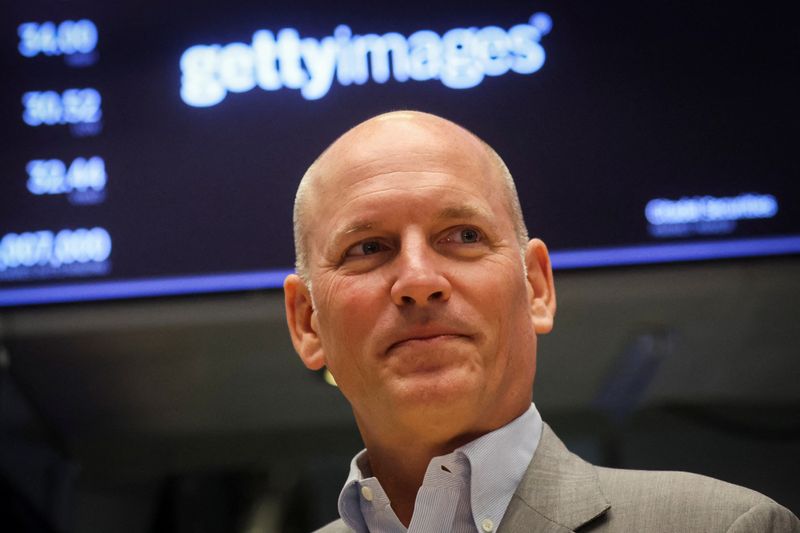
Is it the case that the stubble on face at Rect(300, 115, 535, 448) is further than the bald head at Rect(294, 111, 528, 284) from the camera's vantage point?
No

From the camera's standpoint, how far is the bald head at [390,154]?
1267mm

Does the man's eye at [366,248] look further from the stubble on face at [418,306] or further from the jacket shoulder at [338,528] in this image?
the jacket shoulder at [338,528]

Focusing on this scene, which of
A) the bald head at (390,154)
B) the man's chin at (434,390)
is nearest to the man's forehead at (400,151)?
the bald head at (390,154)

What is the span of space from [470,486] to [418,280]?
0.25 metres

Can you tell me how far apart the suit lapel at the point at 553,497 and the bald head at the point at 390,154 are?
11.5 inches

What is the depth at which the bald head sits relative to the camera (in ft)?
4.16

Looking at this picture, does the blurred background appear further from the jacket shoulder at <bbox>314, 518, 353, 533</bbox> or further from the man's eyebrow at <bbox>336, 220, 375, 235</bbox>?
the man's eyebrow at <bbox>336, 220, 375, 235</bbox>

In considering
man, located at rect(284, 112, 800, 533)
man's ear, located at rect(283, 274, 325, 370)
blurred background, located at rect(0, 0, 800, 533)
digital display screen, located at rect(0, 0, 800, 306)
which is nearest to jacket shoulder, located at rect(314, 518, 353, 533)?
man, located at rect(284, 112, 800, 533)

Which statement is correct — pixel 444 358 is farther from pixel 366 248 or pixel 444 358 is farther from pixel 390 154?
pixel 390 154

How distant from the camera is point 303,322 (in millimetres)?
1383

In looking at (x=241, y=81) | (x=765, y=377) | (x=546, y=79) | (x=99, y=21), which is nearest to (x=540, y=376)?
(x=765, y=377)

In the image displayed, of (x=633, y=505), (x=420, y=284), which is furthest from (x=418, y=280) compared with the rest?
(x=633, y=505)

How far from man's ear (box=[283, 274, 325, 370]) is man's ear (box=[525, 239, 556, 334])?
30 cm

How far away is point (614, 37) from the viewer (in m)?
2.13
